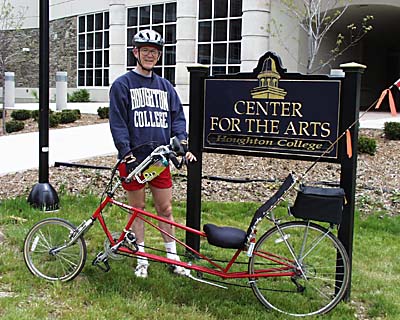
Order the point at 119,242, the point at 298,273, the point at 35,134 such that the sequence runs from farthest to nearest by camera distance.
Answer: the point at 35,134 < the point at 119,242 < the point at 298,273

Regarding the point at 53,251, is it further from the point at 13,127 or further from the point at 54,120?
the point at 54,120

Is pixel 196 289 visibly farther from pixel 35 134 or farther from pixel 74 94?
pixel 74 94

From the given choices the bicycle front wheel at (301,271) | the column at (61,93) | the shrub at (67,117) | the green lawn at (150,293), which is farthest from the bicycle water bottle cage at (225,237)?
the column at (61,93)

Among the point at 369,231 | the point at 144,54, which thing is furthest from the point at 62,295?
the point at 369,231

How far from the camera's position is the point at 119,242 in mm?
4250

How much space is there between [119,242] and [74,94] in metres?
20.7

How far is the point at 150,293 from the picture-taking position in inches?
165

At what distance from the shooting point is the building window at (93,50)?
2367 cm

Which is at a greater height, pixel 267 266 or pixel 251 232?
pixel 251 232

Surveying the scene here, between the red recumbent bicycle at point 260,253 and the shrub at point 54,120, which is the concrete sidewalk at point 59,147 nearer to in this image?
the shrub at point 54,120

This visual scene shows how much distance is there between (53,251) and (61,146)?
710 cm

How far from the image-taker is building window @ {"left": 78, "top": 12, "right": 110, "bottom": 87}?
23.7 m

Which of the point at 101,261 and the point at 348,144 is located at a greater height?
the point at 348,144

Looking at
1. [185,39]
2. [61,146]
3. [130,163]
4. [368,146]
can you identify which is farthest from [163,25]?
[130,163]
